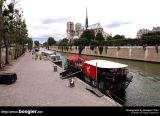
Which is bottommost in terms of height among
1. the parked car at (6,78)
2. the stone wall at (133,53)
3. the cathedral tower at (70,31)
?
the parked car at (6,78)

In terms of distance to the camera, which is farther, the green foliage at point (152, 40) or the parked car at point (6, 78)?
the green foliage at point (152, 40)

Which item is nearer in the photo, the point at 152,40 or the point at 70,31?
the point at 152,40

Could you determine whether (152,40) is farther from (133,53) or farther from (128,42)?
(128,42)

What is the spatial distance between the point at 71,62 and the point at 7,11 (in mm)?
13997

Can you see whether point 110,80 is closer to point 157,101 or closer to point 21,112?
point 157,101

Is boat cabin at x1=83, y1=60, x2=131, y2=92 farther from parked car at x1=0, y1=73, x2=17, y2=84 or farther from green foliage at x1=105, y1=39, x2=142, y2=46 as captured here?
green foliage at x1=105, y1=39, x2=142, y2=46

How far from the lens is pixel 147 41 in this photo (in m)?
33.8

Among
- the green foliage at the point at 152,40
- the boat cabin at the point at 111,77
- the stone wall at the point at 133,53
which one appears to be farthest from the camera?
the green foliage at the point at 152,40

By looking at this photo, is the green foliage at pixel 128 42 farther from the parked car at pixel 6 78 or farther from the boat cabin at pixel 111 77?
the parked car at pixel 6 78

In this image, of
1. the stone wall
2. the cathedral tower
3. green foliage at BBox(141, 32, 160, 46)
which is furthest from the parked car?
the cathedral tower

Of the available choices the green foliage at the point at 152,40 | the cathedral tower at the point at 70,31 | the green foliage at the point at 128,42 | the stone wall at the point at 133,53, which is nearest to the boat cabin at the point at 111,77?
the stone wall at the point at 133,53

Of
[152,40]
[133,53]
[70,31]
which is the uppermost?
[70,31]

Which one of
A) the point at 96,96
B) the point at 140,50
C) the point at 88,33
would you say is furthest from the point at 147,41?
the point at 88,33

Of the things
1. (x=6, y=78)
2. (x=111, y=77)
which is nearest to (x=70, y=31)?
(x=6, y=78)
